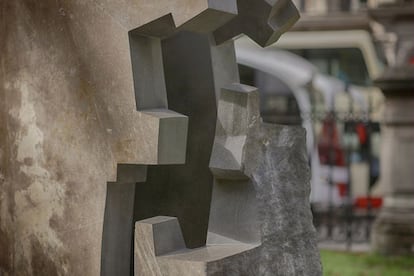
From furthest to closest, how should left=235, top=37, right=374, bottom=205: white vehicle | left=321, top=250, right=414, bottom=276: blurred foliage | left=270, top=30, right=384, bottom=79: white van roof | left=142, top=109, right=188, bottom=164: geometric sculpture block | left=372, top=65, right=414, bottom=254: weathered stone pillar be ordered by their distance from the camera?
left=270, top=30, right=384, bottom=79: white van roof
left=235, top=37, right=374, bottom=205: white vehicle
left=372, top=65, right=414, bottom=254: weathered stone pillar
left=321, top=250, right=414, bottom=276: blurred foliage
left=142, top=109, right=188, bottom=164: geometric sculpture block

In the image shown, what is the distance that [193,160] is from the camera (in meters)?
3.93

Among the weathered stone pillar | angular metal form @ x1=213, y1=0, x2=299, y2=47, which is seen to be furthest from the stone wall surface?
the weathered stone pillar

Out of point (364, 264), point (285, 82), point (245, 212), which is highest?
point (285, 82)

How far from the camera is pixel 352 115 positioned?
14773mm

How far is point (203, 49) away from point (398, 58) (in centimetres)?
1000

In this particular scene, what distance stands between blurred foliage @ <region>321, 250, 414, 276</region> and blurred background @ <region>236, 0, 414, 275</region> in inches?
0.7

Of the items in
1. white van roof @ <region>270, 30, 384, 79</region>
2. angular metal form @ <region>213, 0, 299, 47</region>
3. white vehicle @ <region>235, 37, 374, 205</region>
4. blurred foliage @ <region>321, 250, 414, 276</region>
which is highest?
white van roof @ <region>270, 30, 384, 79</region>

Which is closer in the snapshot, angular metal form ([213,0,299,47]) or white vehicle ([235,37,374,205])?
angular metal form ([213,0,299,47])

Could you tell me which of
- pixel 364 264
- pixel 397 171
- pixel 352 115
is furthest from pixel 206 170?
pixel 352 115

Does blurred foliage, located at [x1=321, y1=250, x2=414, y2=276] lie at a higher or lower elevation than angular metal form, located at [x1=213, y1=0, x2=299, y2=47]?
lower

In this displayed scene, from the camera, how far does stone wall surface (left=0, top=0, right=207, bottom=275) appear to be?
3.30 m

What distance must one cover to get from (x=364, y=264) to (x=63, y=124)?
366 inches

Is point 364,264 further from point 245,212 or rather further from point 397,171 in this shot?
point 245,212

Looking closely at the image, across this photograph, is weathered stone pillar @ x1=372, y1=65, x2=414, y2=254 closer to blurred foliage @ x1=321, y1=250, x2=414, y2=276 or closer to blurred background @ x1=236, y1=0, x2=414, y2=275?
blurred background @ x1=236, y1=0, x2=414, y2=275
